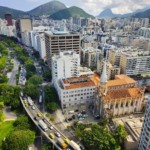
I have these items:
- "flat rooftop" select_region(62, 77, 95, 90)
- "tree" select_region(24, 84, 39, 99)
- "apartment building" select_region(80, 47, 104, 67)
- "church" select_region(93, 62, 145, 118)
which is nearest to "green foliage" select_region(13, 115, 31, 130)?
"tree" select_region(24, 84, 39, 99)

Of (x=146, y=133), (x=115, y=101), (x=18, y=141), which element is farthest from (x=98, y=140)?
(x=18, y=141)

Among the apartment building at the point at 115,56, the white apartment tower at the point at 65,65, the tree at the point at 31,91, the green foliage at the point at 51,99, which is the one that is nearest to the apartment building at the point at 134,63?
the apartment building at the point at 115,56

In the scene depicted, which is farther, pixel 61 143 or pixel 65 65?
pixel 65 65

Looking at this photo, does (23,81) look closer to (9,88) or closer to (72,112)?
(9,88)

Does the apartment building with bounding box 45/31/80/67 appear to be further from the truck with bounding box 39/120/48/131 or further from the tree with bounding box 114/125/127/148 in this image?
the tree with bounding box 114/125/127/148

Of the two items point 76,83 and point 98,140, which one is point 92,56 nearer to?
point 76,83

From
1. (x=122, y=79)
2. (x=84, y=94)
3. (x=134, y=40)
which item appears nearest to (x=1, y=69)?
(x=84, y=94)
